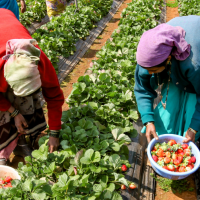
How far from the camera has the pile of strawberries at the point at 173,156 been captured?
212 cm

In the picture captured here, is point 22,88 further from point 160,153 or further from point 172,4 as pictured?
point 172,4

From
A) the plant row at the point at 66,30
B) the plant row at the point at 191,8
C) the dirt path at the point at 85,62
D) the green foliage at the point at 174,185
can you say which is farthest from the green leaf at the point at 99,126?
the plant row at the point at 191,8

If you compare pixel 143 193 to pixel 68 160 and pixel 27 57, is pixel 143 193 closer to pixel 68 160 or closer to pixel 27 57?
pixel 68 160

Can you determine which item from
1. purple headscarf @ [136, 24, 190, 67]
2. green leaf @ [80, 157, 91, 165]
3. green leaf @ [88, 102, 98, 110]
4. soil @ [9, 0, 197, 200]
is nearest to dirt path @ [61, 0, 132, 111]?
soil @ [9, 0, 197, 200]

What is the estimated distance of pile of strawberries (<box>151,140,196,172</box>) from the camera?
6.95 feet

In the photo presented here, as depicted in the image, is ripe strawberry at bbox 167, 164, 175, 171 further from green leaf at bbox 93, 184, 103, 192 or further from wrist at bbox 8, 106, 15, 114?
wrist at bbox 8, 106, 15, 114

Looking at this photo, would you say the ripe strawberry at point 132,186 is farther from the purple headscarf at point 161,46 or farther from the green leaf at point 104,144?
the purple headscarf at point 161,46

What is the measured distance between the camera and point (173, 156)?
2.18 metres

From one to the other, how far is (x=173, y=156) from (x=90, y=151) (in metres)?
0.83

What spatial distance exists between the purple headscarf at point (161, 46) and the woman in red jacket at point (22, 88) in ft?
2.57

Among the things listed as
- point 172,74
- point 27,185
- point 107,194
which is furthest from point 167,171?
point 27,185

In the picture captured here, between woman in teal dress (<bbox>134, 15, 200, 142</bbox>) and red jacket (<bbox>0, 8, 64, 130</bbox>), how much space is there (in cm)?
74

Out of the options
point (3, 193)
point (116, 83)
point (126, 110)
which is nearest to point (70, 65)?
point (116, 83)

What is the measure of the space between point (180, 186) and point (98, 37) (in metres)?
5.12
